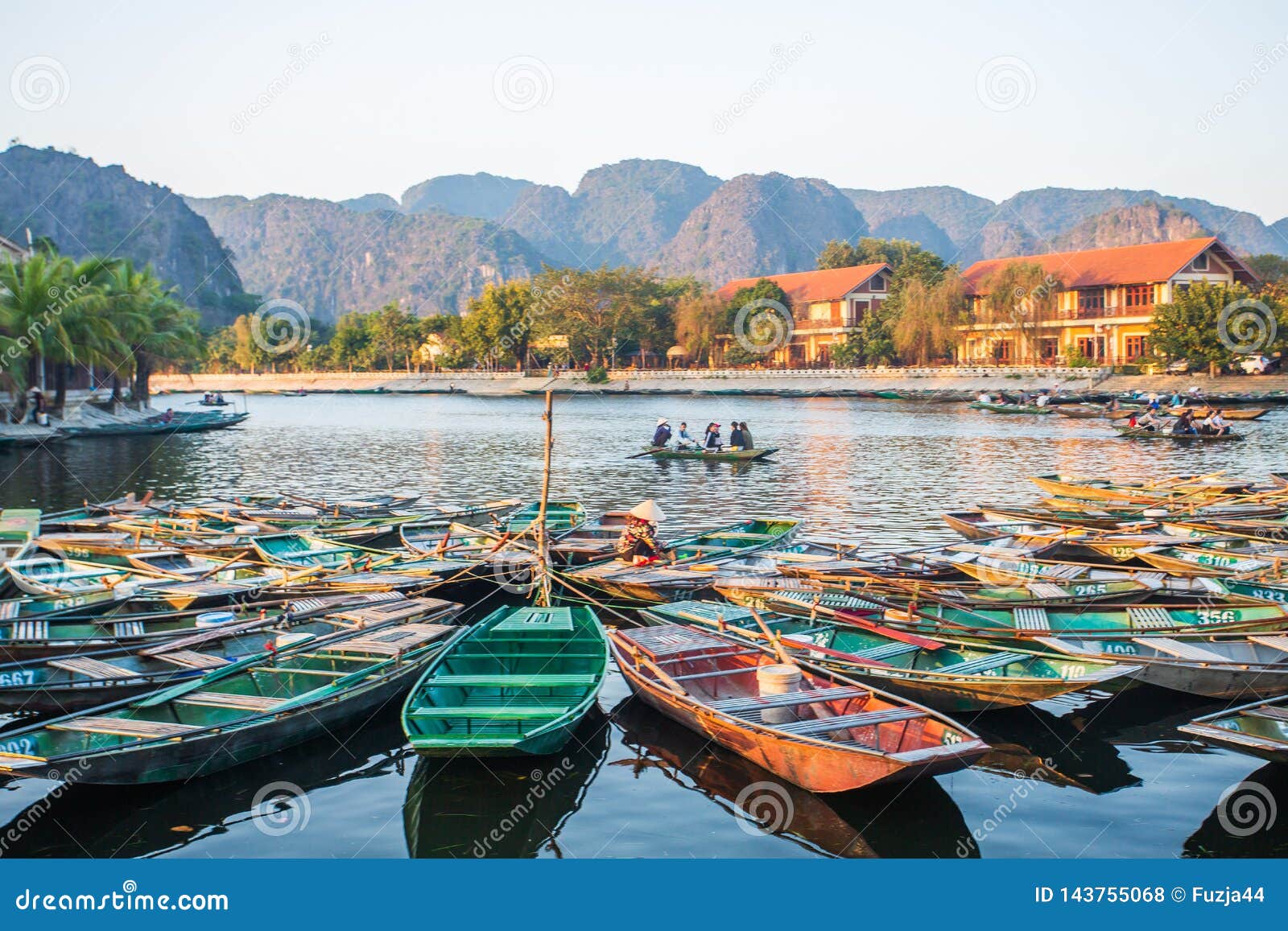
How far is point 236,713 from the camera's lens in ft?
35.1

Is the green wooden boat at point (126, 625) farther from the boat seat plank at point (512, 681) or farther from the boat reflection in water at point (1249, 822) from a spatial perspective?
the boat reflection in water at point (1249, 822)

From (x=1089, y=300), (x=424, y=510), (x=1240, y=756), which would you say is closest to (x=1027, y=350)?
(x=1089, y=300)

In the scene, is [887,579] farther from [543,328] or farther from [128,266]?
[543,328]

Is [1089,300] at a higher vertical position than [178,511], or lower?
higher

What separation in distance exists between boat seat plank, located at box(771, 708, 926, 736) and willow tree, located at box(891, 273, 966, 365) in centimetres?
7397

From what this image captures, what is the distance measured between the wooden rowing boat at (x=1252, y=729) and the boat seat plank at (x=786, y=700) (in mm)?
2858

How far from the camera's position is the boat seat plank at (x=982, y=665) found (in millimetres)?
11195

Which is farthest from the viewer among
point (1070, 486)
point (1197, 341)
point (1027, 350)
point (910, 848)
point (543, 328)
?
point (543, 328)

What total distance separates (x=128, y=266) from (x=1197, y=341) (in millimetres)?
61047

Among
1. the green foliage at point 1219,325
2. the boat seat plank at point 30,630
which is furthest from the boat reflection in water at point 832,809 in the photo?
the green foliage at point 1219,325

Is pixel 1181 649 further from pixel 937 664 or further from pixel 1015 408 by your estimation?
pixel 1015 408

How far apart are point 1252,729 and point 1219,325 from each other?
62001mm

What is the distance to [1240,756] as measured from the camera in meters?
10.9

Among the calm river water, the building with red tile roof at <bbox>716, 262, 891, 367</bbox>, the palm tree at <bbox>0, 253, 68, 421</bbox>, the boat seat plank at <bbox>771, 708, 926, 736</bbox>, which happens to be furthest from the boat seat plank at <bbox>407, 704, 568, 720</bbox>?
the building with red tile roof at <bbox>716, 262, 891, 367</bbox>
